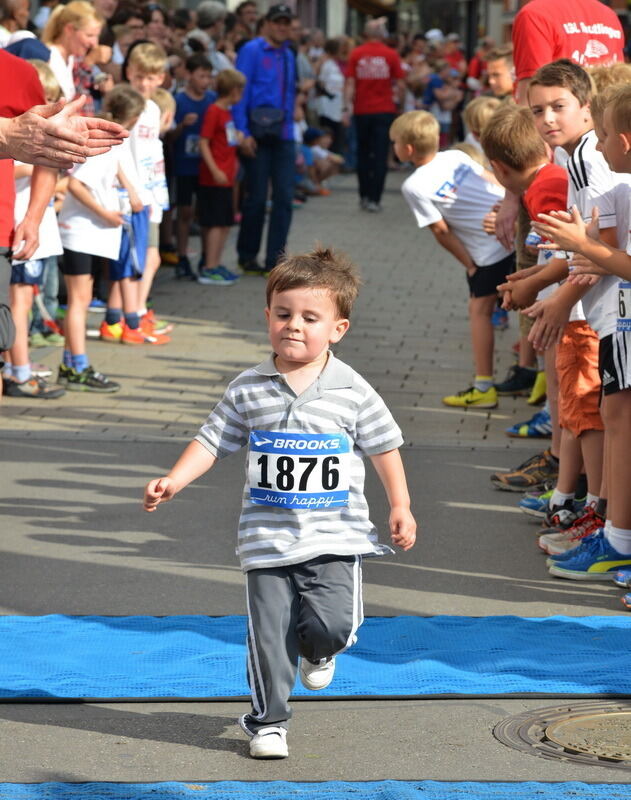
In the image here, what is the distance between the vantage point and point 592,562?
562 cm

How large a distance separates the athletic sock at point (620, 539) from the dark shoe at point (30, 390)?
428 centimetres

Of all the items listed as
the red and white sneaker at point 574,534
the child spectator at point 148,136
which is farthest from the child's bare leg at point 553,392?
the child spectator at point 148,136

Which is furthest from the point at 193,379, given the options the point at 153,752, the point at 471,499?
the point at 153,752

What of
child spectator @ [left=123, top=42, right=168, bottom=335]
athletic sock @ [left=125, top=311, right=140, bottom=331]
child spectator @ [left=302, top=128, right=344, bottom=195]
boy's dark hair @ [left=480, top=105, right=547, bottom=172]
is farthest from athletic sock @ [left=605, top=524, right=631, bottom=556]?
child spectator @ [left=302, top=128, right=344, bottom=195]

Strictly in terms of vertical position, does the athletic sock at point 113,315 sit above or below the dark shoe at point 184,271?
above

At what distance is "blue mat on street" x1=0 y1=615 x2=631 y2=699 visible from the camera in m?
4.47

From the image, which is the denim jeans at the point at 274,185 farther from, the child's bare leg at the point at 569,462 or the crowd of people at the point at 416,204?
the child's bare leg at the point at 569,462

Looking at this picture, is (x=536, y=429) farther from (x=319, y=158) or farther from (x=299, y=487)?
(x=319, y=158)

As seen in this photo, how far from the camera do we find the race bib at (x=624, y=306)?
534 centimetres

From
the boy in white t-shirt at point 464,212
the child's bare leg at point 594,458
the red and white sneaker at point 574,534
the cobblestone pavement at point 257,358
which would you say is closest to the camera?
the red and white sneaker at point 574,534

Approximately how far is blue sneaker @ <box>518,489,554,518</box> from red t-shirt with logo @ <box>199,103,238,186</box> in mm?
7215

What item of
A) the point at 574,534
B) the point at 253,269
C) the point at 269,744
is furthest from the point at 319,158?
the point at 269,744

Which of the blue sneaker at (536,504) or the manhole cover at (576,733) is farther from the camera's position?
the blue sneaker at (536,504)

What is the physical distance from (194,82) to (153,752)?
33.5 ft
